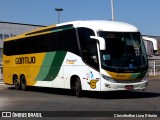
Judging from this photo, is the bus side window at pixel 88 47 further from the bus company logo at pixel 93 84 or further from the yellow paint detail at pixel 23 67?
the yellow paint detail at pixel 23 67

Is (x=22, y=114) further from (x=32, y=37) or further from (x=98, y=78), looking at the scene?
(x=32, y=37)

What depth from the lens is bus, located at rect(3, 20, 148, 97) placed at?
59.3ft

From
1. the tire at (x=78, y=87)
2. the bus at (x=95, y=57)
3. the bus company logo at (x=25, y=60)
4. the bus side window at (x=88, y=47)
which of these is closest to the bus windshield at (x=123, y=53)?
the bus at (x=95, y=57)

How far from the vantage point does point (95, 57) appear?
60.1 ft

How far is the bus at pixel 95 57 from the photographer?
59.3ft

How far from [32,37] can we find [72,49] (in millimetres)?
4920

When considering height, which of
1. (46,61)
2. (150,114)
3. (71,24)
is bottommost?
(150,114)

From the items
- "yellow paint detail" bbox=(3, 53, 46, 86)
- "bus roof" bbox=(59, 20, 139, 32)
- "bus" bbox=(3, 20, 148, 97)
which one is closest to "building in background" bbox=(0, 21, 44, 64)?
"yellow paint detail" bbox=(3, 53, 46, 86)

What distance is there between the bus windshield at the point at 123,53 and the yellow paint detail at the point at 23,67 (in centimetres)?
519

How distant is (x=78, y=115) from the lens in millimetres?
12477

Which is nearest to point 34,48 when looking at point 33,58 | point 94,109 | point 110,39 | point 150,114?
point 33,58

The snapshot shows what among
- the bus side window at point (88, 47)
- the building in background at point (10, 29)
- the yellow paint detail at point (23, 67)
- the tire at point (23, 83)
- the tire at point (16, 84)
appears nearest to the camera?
the bus side window at point (88, 47)

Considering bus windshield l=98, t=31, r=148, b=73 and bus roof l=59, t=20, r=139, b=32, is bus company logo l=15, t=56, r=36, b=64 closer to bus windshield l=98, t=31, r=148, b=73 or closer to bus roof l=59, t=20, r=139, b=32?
bus roof l=59, t=20, r=139, b=32

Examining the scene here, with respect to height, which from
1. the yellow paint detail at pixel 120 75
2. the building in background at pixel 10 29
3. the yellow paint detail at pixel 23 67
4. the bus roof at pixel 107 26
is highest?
the building in background at pixel 10 29
